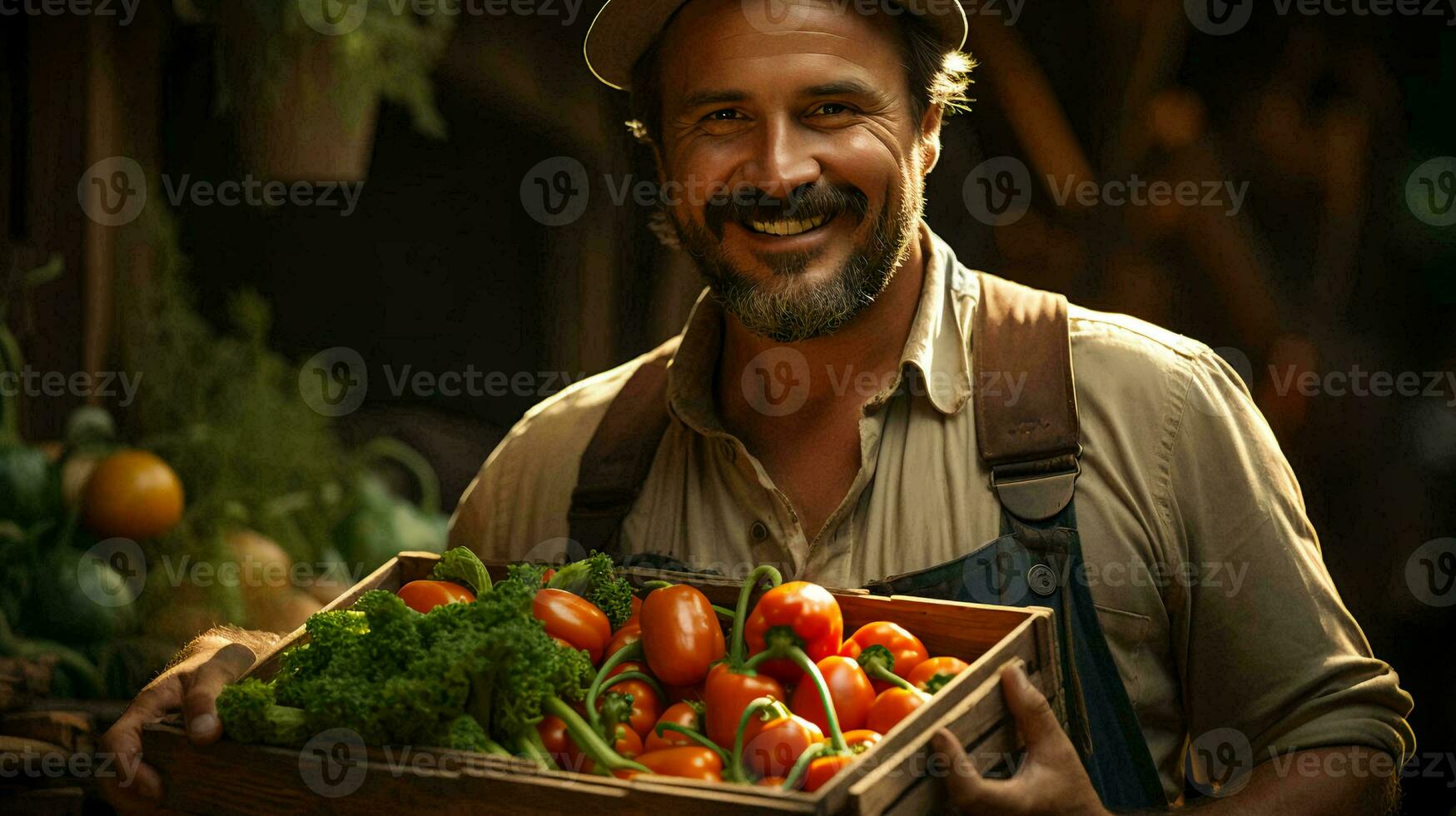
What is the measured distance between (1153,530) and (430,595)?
112cm

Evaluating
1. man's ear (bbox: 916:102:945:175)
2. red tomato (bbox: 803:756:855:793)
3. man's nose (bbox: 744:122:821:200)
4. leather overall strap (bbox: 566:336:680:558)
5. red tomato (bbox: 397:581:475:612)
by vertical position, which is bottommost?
red tomato (bbox: 803:756:855:793)

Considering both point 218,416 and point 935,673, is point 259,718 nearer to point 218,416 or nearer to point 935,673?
point 935,673

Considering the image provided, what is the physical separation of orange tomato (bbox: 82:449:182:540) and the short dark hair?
1690mm

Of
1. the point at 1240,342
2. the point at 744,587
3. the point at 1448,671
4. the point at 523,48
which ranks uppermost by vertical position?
the point at 523,48

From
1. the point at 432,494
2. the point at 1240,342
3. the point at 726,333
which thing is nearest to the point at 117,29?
the point at 432,494

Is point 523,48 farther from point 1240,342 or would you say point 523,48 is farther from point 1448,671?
point 1448,671

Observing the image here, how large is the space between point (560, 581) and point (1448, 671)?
2923 millimetres

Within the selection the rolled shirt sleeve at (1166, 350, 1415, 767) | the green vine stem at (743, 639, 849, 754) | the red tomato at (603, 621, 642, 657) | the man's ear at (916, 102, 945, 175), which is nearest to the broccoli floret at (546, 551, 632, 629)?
the red tomato at (603, 621, 642, 657)

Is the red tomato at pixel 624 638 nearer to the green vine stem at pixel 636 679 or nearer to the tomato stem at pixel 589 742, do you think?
the green vine stem at pixel 636 679

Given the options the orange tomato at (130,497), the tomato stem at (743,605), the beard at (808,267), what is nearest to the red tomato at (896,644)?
the tomato stem at (743,605)

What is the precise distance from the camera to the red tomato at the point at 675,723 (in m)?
1.77

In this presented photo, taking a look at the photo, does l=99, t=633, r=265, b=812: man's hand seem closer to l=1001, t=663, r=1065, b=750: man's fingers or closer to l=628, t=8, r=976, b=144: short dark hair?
l=1001, t=663, r=1065, b=750: man's fingers

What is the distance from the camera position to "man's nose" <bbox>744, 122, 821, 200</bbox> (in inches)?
91.4

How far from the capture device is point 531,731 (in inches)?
67.6
